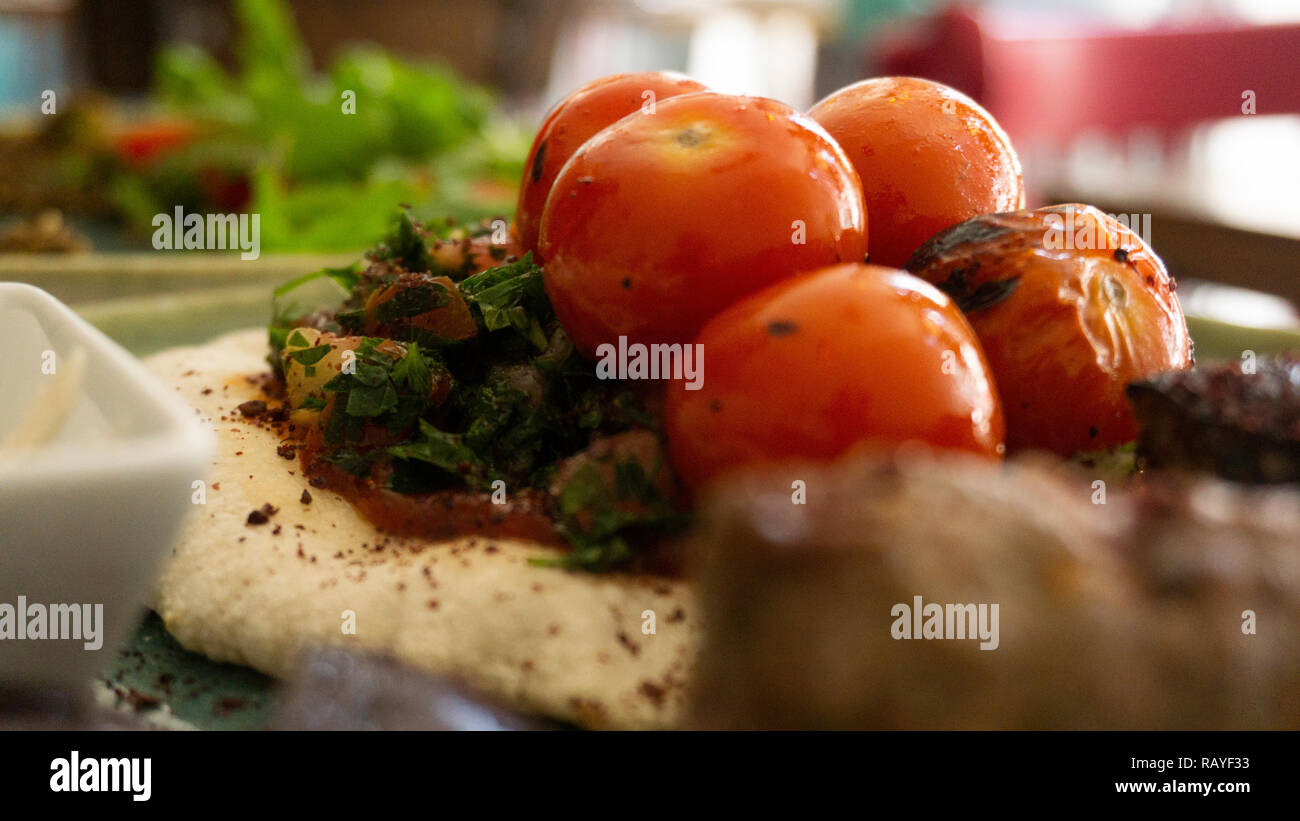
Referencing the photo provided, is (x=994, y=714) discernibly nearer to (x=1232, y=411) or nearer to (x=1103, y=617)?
(x=1103, y=617)

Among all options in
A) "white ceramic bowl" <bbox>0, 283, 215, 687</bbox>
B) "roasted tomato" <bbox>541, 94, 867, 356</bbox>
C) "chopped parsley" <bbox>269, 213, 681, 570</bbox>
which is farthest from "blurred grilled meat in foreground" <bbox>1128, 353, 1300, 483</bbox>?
"white ceramic bowl" <bbox>0, 283, 215, 687</bbox>

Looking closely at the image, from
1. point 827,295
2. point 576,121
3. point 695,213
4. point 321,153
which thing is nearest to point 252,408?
point 576,121

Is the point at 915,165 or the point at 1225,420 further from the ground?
the point at 915,165

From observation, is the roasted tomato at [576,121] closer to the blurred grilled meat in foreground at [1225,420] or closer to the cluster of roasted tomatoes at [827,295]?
the cluster of roasted tomatoes at [827,295]

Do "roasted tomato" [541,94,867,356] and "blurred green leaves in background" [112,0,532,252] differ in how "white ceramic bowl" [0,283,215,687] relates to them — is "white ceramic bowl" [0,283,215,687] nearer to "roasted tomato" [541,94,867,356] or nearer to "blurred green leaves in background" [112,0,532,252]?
"roasted tomato" [541,94,867,356]

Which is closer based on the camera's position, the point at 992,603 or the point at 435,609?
the point at 992,603

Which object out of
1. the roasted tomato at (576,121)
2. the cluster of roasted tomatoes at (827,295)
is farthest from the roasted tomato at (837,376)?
the roasted tomato at (576,121)

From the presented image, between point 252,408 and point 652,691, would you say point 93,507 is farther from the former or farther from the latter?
point 252,408

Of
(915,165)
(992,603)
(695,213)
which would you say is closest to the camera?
(992,603)
